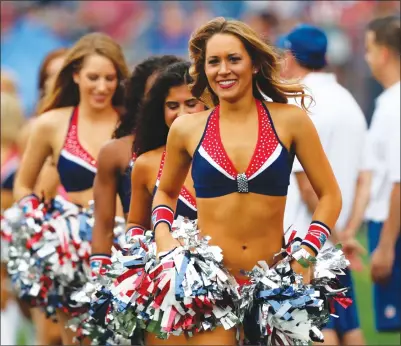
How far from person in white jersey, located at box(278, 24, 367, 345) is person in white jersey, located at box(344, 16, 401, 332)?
12.7 inches

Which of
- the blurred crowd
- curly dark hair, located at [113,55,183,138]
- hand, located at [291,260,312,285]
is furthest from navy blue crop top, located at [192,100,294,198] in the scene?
the blurred crowd

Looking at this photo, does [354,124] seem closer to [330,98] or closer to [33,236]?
[330,98]

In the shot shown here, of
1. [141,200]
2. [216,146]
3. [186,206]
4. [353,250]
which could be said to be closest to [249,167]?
[216,146]

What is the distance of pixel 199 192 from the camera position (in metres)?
5.52

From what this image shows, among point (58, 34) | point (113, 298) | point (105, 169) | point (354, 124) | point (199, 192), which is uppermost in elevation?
point (58, 34)

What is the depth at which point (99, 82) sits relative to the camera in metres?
7.79

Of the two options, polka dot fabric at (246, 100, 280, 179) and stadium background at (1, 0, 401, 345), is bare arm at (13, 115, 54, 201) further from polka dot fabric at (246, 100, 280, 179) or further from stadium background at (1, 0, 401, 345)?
stadium background at (1, 0, 401, 345)

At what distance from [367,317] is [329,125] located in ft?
15.4

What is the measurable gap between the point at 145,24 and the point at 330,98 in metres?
11.0

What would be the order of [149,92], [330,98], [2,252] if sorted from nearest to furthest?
1. [149,92]
2. [330,98]
3. [2,252]

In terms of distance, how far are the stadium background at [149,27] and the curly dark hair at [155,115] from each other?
36.4 ft

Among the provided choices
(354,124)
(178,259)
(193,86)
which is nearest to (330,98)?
(354,124)

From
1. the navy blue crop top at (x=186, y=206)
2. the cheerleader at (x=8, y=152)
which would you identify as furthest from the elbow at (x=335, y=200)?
the cheerleader at (x=8, y=152)

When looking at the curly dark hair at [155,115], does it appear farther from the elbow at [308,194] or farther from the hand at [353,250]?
the hand at [353,250]
